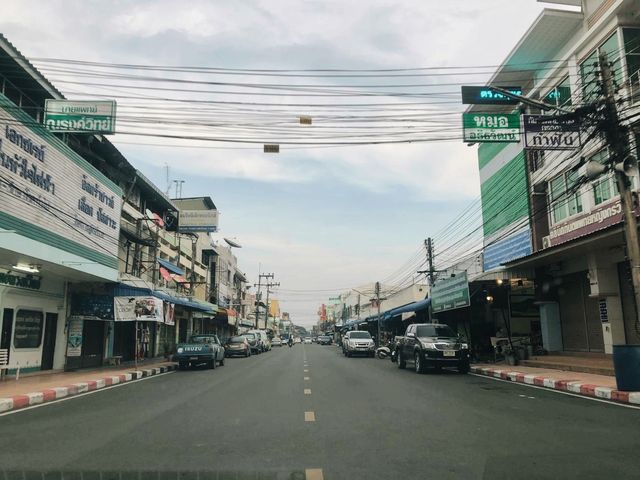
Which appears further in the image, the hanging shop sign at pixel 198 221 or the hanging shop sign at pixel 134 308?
the hanging shop sign at pixel 198 221

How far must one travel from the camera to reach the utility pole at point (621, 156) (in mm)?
12305

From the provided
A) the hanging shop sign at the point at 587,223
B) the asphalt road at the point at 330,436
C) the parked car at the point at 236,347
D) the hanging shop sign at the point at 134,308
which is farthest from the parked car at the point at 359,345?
the asphalt road at the point at 330,436

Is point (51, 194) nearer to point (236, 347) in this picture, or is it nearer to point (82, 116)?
point (82, 116)

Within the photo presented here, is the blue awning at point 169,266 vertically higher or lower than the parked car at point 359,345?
higher

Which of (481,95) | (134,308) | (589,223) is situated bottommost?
(134,308)

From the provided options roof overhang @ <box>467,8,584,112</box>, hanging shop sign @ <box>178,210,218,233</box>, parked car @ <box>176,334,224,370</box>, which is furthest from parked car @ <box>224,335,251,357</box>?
roof overhang @ <box>467,8,584,112</box>

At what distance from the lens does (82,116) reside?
49.5ft

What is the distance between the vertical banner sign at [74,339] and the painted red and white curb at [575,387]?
16.4 meters

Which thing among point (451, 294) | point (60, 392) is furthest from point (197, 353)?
point (451, 294)

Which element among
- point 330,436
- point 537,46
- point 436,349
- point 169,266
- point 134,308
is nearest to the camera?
point 330,436

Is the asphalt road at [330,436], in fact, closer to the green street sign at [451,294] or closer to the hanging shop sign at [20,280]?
the hanging shop sign at [20,280]

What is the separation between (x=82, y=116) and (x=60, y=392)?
771 centimetres

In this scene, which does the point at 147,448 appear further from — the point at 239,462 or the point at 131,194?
the point at 131,194

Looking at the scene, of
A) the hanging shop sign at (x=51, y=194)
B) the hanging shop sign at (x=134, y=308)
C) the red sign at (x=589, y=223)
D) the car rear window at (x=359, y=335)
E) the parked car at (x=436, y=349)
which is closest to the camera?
the hanging shop sign at (x=51, y=194)
